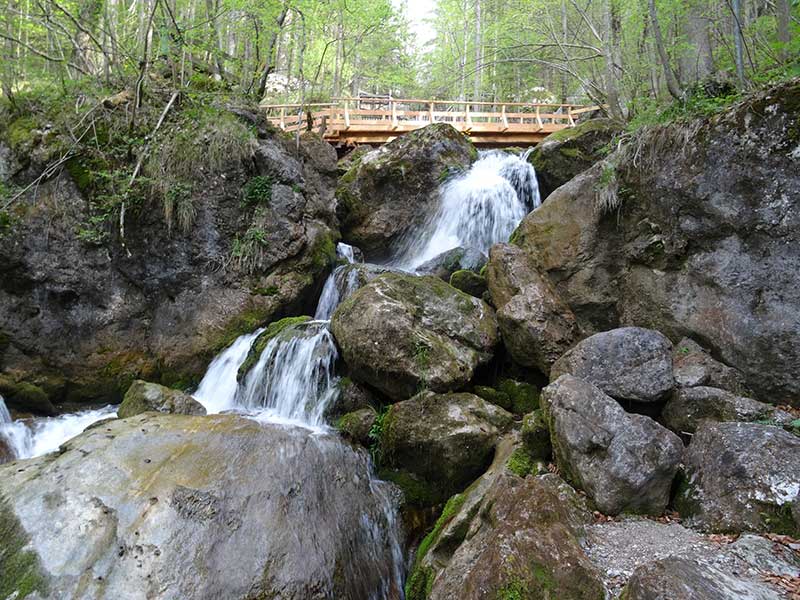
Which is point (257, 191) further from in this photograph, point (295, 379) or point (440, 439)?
point (440, 439)

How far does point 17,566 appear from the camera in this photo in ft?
11.2

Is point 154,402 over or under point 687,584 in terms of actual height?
under

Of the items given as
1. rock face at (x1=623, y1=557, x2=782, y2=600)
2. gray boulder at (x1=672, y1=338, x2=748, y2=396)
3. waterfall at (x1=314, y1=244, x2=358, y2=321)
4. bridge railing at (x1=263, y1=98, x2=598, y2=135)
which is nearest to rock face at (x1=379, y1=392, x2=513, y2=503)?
gray boulder at (x1=672, y1=338, x2=748, y2=396)

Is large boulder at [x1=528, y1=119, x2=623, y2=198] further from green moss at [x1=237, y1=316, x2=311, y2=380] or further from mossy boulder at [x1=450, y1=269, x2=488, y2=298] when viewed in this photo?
green moss at [x1=237, y1=316, x2=311, y2=380]

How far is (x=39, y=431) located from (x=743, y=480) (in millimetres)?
8365

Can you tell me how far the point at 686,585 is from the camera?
2418mm

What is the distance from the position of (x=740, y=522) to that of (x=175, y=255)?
8.74 metres

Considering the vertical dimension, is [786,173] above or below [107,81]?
below

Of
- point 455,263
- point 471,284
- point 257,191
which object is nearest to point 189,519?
point 471,284

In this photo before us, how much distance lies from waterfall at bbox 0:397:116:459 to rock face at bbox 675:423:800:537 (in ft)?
23.7

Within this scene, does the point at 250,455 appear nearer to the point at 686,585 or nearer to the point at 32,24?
the point at 686,585

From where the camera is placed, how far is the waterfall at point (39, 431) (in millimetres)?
6258

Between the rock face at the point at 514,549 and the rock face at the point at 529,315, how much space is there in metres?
2.25

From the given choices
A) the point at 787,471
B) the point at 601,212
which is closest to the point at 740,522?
the point at 787,471
